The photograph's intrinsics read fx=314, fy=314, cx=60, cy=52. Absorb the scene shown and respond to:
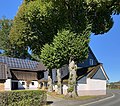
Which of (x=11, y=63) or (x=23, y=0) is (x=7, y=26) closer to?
(x=11, y=63)

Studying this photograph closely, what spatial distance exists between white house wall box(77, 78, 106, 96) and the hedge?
22.7 meters

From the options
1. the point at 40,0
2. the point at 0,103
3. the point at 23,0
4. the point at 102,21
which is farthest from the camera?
the point at 23,0

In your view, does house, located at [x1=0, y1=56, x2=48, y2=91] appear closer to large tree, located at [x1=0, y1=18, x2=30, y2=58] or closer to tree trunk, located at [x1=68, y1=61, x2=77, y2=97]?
large tree, located at [x1=0, y1=18, x2=30, y2=58]

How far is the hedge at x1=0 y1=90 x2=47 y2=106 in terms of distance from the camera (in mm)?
24277

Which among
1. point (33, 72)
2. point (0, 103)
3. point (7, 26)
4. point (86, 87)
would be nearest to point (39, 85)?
point (33, 72)

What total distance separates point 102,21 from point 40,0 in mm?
9739

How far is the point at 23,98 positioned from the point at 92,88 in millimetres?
30235

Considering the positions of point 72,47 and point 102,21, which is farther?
point 102,21

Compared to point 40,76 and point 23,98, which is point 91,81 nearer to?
point 40,76

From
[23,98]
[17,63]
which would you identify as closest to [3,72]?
[17,63]

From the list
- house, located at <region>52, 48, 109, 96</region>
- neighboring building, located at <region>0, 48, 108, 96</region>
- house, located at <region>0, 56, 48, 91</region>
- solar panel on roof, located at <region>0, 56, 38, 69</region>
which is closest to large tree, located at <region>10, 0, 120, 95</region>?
neighboring building, located at <region>0, 48, 108, 96</region>

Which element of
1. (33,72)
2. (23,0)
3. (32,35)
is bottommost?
(33,72)

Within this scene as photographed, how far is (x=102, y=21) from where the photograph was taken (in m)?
44.0

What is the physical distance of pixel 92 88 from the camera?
55219mm
